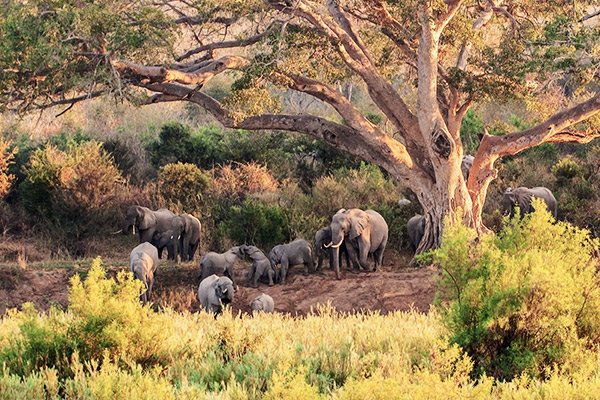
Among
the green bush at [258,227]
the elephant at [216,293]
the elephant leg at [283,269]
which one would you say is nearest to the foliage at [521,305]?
the elephant at [216,293]

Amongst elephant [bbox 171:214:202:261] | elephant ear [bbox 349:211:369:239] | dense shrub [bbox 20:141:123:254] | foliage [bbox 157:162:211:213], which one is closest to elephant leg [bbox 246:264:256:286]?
elephant ear [bbox 349:211:369:239]

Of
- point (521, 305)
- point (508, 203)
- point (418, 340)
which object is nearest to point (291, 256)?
point (508, 203)

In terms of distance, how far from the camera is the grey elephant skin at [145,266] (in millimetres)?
15852

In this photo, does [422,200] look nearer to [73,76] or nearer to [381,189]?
[381,189]

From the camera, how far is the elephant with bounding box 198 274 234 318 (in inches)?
559

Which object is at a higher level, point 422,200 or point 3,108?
point 3,108

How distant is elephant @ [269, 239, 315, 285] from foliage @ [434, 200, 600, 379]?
8.37m

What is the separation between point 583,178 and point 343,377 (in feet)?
56.1

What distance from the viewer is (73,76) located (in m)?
16.5

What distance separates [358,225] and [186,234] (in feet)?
11.6

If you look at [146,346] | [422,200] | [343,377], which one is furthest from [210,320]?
[422,200]

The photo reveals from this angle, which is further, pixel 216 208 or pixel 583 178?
pixel 583 178

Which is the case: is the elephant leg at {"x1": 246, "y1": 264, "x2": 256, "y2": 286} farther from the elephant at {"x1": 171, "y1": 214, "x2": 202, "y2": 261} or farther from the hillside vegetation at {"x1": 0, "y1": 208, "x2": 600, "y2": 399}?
the hillside vegetation at {"x1": 0, "y1": 208, "x2": 600, "y2": 399}

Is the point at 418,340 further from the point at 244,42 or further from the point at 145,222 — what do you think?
the point at 145,222
